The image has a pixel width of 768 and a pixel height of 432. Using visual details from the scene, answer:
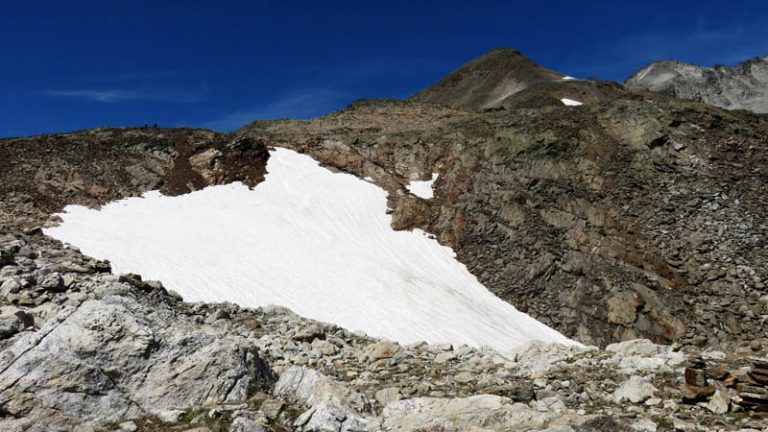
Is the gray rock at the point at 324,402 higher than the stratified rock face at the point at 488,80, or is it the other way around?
the stratified rock face at the point at 488,80

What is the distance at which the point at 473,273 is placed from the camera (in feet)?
97.3

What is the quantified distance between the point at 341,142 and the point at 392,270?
1670cm

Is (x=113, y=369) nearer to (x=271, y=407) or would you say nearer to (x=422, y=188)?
(x=271, y=407)

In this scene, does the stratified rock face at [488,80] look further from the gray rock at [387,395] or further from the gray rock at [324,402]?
the gray rock at [324,402]

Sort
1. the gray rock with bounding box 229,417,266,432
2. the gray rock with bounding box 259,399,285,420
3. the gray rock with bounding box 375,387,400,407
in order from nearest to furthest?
the gray rock with bounding box 229,417,266,432
the gray rock with bounding box 259,399,285,420
the gray rock with bounding box 375,387,400,407

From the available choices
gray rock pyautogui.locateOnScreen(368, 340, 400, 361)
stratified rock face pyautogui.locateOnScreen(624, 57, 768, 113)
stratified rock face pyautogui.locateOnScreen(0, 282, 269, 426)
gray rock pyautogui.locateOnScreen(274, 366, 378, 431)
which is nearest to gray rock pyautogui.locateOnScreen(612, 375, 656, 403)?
gray rock pyautogui.locateOnScreen(274, 366, 378, 431)

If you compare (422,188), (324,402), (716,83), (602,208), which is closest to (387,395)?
(324,402)

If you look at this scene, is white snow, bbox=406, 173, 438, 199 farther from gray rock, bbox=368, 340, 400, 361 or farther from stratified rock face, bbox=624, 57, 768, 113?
stratified rock face, bbox=624, 57, 768, 113

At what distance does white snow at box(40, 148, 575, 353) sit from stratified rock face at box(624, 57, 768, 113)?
93.2 m

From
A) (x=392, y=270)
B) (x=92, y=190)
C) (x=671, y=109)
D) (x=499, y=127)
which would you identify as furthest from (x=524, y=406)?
(x=671, y=109)

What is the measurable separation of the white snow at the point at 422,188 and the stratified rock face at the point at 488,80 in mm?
47888

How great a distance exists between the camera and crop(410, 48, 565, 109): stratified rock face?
3469 inches

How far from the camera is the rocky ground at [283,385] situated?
8.37 m

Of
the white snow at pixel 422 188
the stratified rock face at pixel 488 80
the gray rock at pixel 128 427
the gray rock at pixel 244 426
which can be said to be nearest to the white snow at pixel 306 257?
the white snow at pixel 422 188
